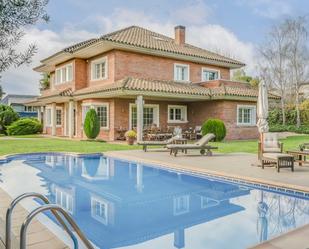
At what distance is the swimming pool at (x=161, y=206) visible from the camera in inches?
232

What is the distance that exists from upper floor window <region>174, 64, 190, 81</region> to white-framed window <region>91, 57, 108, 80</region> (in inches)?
250

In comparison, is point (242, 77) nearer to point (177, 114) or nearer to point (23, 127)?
point (177, 114)

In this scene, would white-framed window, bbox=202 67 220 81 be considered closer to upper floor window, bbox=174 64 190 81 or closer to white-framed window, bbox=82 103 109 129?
upper floor window, bbox=174 64 190 81

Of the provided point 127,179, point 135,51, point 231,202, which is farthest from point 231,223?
point 135,51

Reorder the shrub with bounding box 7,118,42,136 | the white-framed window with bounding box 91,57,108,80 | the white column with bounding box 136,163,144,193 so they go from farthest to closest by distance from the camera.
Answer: the shrub with bounding box 7,118,42,136
the white-framed window with bounding box 91,57,108,80
the white column with bounding box 136,163,144,193

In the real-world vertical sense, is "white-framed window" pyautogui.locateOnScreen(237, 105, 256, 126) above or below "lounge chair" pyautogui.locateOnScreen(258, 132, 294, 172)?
above

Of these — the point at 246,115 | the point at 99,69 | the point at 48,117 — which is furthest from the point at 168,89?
the point at 48,117

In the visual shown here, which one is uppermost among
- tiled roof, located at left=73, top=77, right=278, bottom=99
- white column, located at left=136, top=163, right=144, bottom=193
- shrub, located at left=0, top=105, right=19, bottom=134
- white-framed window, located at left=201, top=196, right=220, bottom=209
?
tiled roof, located at left=73, top=77, right=278, bottom=99

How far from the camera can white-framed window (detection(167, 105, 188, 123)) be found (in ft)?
89.5

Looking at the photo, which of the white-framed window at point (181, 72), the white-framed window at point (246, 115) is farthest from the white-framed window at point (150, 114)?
the white-framed window at point (246, 115)

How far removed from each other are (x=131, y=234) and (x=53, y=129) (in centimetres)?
2692

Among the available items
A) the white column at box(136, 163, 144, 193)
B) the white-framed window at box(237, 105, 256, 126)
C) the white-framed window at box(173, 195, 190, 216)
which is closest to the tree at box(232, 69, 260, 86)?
the white-framed window at box(237, 105, 256, 126)

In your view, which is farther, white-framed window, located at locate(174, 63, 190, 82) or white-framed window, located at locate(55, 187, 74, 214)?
white-framed window, located at locate(174, 63, 190, 82)

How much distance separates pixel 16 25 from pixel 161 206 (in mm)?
5307
